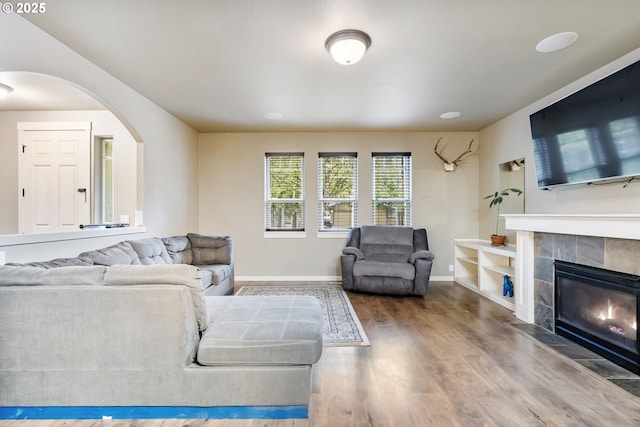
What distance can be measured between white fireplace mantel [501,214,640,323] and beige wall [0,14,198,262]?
14.1 feet

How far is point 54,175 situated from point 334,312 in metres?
3.89

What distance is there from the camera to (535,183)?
12.2 feet

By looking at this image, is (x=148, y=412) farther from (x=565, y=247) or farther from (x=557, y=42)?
(x=557, y=42)

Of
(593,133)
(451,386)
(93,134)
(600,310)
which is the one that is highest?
(93,134)

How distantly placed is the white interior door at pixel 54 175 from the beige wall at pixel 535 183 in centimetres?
566

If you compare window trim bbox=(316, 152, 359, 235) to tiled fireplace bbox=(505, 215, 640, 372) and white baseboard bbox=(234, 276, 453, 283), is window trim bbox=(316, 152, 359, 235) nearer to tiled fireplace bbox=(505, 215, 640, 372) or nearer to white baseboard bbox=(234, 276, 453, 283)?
white baseboard bbox=(234, 276, 453, 283)

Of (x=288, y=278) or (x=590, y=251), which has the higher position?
(x=590, y=251)

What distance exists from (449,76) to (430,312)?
102 inches

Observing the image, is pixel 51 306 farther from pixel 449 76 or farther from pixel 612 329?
pixel 612 329

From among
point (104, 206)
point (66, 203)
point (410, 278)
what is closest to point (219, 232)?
point (104, 206)

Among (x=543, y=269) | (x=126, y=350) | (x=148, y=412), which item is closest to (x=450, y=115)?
(x=543, y=269)

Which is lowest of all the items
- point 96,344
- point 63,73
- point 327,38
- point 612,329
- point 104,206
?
point 612,329

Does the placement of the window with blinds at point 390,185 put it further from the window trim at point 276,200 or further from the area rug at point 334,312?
the area rug at point 334,312

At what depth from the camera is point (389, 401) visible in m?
1.83
